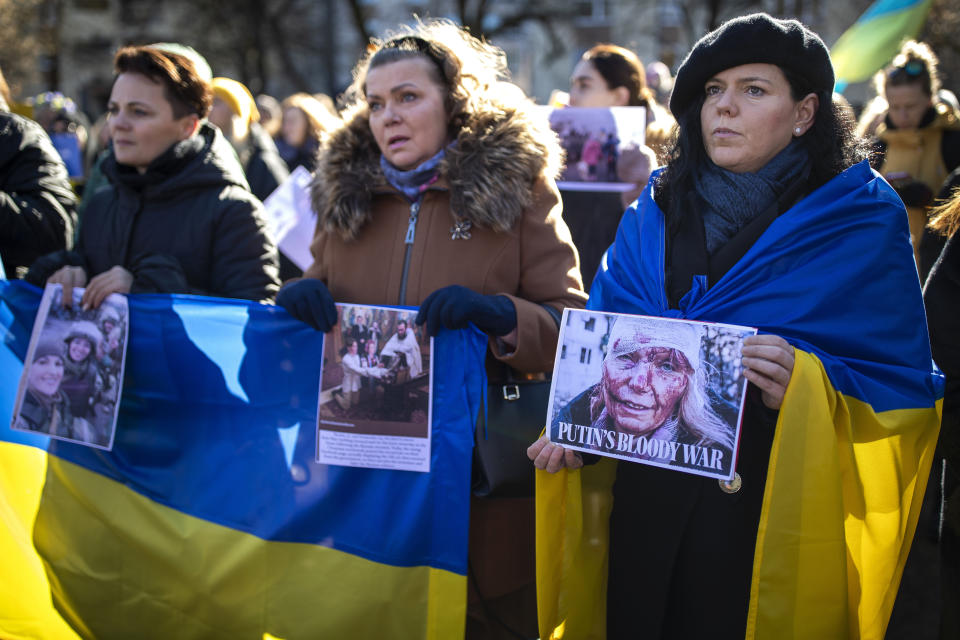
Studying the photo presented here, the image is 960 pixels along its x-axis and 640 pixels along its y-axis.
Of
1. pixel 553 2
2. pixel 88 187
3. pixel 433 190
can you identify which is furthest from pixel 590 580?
pixel 553 2

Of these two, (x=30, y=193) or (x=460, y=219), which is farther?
(x=30, y=193)

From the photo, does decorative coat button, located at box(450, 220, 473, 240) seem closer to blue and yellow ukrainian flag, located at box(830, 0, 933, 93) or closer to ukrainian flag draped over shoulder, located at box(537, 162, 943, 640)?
ukrainian flag draped over shoulder, located at box(537, 162, 943, 640)

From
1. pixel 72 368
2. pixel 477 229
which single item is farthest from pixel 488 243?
pixel 72 368

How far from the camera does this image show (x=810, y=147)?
205cm

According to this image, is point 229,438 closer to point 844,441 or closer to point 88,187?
point 844,441

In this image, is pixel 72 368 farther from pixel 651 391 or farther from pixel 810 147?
pixel 810 147

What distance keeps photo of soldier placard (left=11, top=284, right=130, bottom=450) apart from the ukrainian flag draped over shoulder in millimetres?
2014

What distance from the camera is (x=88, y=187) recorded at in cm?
462

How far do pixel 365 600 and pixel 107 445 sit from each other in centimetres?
103

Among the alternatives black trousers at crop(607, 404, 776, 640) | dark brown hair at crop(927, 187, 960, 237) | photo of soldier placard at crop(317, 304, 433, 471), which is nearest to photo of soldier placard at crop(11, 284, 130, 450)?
photo of soldier placard at crop(317, 304, 433, 471)

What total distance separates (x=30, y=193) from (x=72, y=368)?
3.39 feet

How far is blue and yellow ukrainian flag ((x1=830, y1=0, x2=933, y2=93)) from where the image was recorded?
21.3 feet

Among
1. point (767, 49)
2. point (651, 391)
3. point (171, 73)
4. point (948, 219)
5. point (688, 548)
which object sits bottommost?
point (688, 548)

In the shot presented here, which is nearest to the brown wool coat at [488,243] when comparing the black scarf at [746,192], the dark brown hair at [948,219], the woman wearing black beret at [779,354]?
the woman wearing black beret at [779,354]
